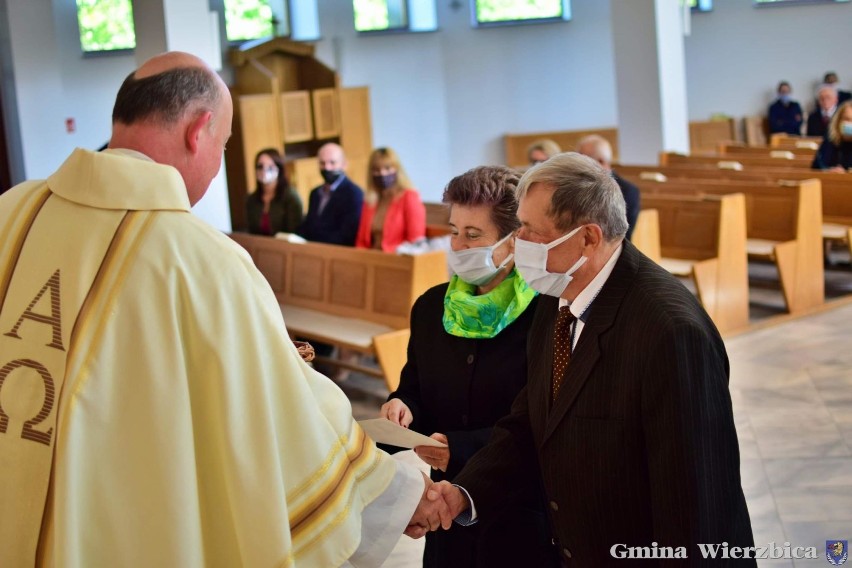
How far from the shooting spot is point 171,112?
6.75 feet

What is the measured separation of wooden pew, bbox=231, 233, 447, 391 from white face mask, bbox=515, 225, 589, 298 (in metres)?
3.95

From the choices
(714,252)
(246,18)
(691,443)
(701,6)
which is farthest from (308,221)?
(701,6)

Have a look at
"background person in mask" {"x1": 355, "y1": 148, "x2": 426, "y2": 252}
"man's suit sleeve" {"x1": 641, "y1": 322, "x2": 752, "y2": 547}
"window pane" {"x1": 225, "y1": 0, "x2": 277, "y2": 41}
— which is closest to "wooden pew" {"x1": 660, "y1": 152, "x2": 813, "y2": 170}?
"background person in mask" {"x1": 355, "y1": 148, "x2": 426, "y2": 252}

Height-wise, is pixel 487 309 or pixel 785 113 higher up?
pixel 785 113

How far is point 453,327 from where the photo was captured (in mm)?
2830

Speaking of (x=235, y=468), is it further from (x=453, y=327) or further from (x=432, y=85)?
(x=432, y=85)

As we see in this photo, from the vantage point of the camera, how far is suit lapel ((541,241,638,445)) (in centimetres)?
219

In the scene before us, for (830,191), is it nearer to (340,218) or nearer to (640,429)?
(340,218)

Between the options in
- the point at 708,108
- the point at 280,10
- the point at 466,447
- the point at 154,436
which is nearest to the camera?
the point at 154,436

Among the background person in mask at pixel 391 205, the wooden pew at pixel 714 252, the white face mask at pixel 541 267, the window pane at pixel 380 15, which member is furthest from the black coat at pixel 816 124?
the white face mask at pixel 541 267

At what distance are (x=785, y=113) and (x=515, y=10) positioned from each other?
502cm

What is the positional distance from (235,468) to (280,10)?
46.8ft

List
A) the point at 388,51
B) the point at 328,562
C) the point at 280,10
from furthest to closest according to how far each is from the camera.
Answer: the point at 388,51 < the point at 280,10 < the point at 328,562

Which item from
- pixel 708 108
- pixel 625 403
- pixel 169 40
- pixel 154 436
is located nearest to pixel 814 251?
pixel 169 40
